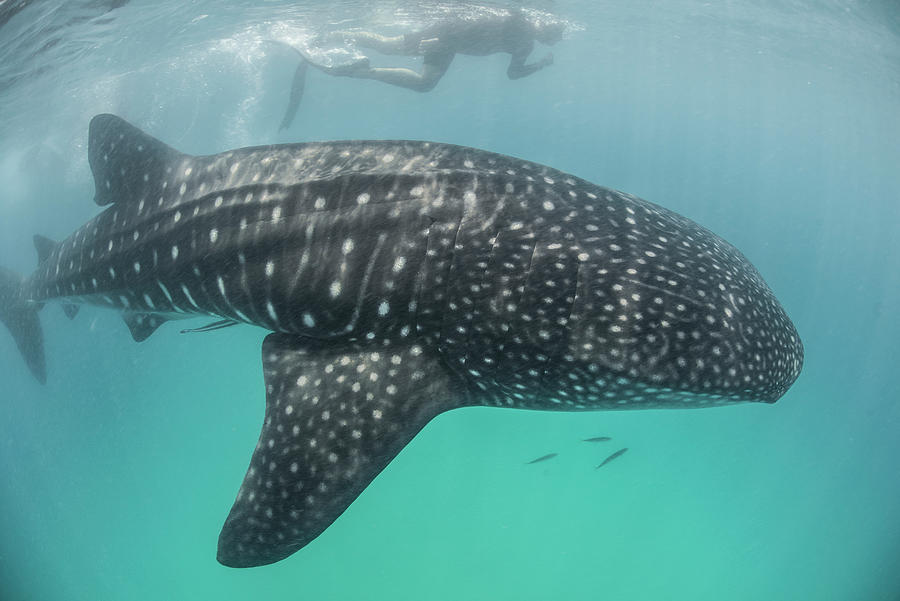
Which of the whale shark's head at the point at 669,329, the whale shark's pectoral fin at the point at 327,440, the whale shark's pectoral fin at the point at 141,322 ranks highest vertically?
the whale shark's head at the point at 669,329

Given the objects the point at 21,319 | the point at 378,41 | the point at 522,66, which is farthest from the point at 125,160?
the point at 378,41

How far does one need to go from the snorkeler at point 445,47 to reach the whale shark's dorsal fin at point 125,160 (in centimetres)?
1402

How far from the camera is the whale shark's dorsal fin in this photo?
4137 millimetres

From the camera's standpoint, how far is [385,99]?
2810 inches

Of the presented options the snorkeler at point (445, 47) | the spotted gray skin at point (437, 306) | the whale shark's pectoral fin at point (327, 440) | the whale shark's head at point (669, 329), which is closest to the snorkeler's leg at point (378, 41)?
the snorkeler at point (445, 47)

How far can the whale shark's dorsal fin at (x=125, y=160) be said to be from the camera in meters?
4.14

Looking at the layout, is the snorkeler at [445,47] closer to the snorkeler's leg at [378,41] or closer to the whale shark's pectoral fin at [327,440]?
the snorkeler's leg at [378,41]

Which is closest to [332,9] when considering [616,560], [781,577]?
[616,560]

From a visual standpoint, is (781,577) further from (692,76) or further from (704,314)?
(692,76)

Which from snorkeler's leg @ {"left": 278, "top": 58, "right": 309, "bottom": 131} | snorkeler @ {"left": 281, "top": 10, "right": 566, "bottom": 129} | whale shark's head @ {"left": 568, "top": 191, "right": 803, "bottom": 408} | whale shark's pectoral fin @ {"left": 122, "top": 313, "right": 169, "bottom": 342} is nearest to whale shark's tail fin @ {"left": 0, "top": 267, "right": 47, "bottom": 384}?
whale shark's pectoral fin @ {"left": 122, "top": 313, "right": 169, "bottom": 342}

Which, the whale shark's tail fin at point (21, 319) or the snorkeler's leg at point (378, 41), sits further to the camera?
the snorkeler's leg at point (378, 41)

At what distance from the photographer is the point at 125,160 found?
4.36m

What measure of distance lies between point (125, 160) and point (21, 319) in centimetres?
606

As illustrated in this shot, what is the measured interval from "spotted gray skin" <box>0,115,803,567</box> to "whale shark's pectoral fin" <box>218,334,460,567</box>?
0.03ft
